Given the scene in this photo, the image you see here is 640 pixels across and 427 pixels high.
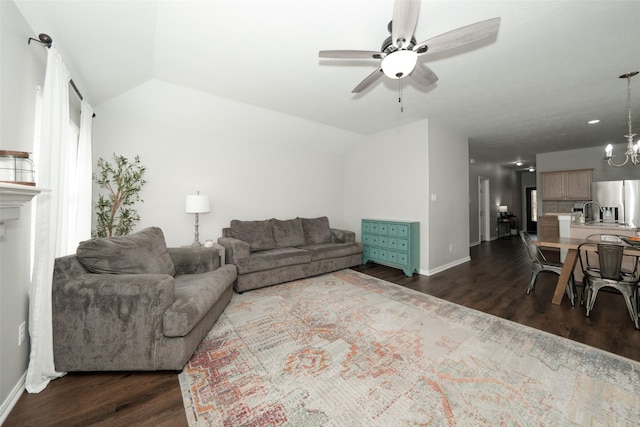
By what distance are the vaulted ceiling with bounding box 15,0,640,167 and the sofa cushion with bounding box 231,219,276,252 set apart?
1.96 metres

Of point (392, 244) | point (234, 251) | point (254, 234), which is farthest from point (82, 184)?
point (392, 244)

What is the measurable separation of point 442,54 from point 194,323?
10.7 ft

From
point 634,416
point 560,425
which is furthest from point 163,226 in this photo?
point 634,416

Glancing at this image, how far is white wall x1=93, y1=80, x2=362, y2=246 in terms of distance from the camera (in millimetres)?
3270

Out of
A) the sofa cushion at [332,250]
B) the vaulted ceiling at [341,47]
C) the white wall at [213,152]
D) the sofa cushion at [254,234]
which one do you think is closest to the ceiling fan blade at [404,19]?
the vaulted ceiling at [341,47]

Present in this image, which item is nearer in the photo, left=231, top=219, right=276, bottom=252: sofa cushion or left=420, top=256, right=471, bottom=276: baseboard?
left=231, top=219, right=276, bottom=252: sofa cushion

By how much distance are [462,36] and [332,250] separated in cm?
322

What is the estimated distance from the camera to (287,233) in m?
4.36

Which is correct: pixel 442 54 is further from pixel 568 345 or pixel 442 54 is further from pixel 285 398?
pixel 285 398

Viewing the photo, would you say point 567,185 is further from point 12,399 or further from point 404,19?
point 12,399

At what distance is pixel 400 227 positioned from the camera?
4.10 meters

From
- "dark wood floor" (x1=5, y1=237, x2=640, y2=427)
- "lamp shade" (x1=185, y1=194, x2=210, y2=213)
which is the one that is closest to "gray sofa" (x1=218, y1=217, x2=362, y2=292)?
"lamp shade" (x1=185, y1=194, x2=210, y2=213)

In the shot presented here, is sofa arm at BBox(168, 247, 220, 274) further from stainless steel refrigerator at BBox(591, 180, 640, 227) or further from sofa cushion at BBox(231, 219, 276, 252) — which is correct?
stainless steel refrigerator at BBox(591, 180, 640, 227)

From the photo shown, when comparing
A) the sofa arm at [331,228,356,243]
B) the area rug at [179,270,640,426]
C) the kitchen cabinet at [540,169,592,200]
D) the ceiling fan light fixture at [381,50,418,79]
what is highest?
the ceiling fan light fixture at [381,50,418,79]
